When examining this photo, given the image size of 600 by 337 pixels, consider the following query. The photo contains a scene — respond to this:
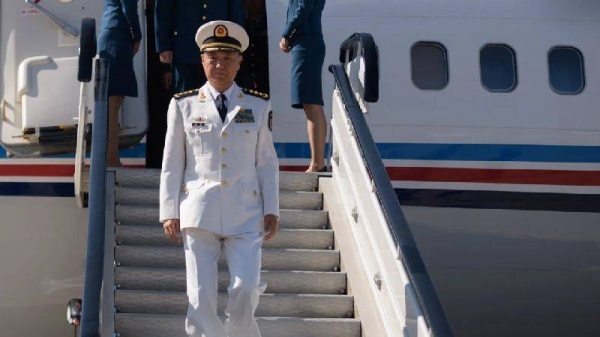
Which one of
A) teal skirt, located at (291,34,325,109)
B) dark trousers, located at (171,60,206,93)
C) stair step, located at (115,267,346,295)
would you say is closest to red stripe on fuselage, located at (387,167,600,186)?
teal skirt, located at (291,34,325,109)

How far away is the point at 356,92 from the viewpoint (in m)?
6.71

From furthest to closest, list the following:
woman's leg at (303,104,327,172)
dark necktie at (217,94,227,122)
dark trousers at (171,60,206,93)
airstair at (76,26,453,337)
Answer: woman's leg at (303,104,327,172) < dark trousers at (171,60,206,93) < airstair at (76,26,453,337) < dark necktie at (217,94,227,122)

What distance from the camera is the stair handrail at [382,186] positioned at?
4.44 meters

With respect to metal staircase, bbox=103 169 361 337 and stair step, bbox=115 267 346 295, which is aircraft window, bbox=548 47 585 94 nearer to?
metal staircase, bbox=103 169 361 337

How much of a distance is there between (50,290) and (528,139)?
376 centimetres

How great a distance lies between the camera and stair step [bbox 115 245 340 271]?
18.9ft

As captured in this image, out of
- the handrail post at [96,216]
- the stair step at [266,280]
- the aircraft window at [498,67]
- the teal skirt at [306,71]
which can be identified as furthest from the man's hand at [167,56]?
the aircraft window at [498,67]

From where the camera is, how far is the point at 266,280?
18.9ft

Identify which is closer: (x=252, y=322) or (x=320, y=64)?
(x=252, y=322)

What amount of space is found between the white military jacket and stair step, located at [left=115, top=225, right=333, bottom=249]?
1.29m

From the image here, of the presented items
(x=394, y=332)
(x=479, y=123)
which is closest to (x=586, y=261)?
(x=479, y=123)

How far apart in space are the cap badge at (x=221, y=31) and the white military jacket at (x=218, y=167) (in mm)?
292

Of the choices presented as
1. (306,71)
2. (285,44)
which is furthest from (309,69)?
(285,44)

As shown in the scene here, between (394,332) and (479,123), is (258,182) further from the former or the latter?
(479,123)
